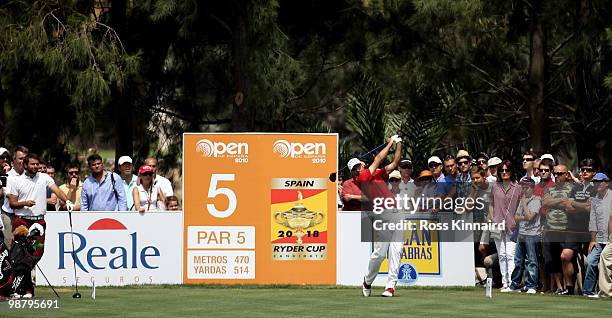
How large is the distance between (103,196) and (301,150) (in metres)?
3.06

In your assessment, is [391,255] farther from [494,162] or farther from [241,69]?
[241,69]

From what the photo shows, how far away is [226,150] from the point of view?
2052 centimetres

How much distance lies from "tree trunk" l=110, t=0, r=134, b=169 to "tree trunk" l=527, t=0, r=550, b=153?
7.96 meters

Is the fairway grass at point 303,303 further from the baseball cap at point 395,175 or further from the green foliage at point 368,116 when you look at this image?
the green foliage at point 368,116

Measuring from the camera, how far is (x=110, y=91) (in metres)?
25.2

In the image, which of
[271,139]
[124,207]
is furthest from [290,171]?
[124,207]

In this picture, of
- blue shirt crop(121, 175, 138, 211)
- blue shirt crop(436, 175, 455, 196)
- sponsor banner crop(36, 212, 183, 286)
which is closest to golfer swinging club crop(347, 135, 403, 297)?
blue shirt crop(436, 175, 455, 196)

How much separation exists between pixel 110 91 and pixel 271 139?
18.7 ft

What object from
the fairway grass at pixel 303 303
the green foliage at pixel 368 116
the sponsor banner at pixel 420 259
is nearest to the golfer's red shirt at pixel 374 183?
the sponsor banner at pixel 420 259

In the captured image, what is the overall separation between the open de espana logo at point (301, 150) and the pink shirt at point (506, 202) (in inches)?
103

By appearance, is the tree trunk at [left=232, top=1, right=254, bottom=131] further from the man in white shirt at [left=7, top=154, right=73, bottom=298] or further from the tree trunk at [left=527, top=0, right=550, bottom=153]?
the man in white shirt at [left=7, top=154, right=73, bottom=298]

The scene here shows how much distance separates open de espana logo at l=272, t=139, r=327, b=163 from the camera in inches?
802

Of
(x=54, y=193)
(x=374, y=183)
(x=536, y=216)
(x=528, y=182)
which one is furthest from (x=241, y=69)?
(x=536, y=216)

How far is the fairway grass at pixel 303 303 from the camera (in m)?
15.7
